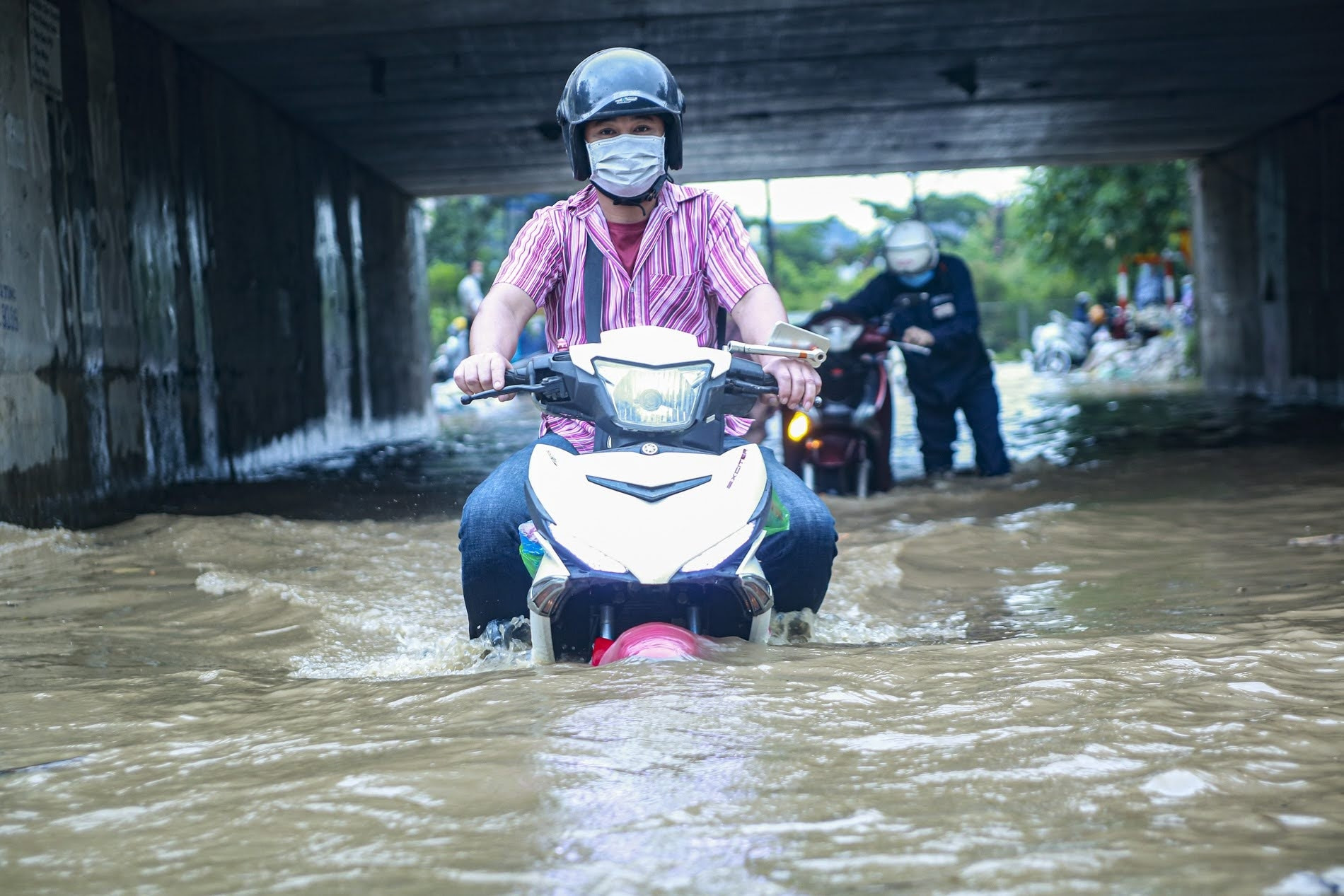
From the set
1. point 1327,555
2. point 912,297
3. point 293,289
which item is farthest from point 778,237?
point 1327,555

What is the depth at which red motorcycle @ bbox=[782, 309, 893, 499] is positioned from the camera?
847 cm

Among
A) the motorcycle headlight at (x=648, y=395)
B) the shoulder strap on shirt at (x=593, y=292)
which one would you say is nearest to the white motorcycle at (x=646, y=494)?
the motorcycle headlight at (x=648, y=395)

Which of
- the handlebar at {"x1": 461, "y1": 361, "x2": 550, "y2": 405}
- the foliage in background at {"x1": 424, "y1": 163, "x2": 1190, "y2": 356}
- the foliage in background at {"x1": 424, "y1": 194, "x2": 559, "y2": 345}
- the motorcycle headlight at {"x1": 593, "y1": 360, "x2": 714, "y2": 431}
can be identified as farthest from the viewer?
the foliage in background at {"x1": 424, "y1": 194, "x2": 559, "y2": 345}

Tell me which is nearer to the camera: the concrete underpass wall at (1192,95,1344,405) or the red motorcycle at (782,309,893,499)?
the red motorcycle at (782,309,893,499)

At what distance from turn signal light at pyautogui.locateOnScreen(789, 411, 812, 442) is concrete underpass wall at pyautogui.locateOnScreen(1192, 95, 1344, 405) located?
1030 centimetres

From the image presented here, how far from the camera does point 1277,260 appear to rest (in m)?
18.0

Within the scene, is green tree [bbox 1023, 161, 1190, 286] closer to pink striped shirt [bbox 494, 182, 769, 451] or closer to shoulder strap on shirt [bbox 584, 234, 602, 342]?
pink striped shirt [bbox 494, 182, 769, 451]

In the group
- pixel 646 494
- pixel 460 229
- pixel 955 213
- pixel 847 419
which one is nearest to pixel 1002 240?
pixel 955 213

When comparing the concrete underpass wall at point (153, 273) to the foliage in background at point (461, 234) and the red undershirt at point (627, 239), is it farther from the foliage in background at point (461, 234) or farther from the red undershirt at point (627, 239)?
the foliage in background at point (461, 234)

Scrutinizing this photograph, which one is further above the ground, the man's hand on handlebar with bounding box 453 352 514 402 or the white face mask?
the white face mask

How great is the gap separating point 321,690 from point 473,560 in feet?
1.63

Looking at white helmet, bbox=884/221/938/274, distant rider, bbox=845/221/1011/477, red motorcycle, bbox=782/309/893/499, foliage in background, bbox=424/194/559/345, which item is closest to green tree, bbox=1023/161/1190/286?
foliage in background, bbox=424/194/559/345

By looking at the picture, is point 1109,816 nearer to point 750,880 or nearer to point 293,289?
point 750,880

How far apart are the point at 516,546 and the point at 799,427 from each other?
5.10 metres
